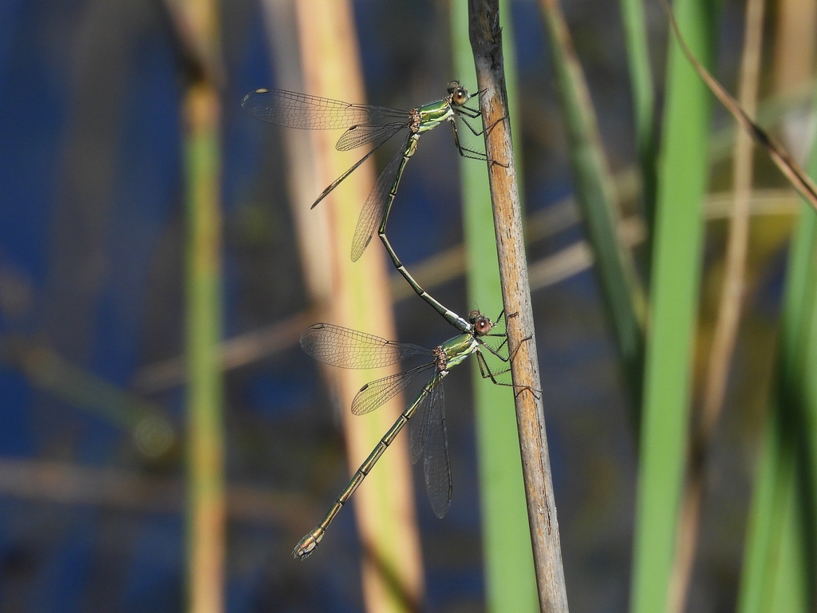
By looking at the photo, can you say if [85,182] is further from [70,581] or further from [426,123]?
[426,123]

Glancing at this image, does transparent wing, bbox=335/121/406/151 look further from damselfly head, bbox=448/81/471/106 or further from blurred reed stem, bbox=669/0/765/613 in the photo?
blurred reed stem, bbox=669/0/765/613

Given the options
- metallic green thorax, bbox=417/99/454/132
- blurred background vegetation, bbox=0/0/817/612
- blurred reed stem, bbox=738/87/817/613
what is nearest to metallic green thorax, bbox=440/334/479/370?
blurred background vegetation, bbox=0/0/817/612

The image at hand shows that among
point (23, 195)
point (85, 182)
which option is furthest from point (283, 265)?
point (23, 195)

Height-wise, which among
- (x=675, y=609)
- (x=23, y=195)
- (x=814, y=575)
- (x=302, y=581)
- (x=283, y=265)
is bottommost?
(x=814, y=575)

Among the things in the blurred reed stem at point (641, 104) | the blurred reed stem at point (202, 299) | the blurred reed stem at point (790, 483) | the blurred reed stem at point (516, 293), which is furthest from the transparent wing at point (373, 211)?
the blurred reed stem at point (790, 483)

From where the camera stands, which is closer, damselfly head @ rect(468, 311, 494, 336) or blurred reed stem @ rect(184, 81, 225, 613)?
damselfly head @ rect(468, 311, 494, 336)

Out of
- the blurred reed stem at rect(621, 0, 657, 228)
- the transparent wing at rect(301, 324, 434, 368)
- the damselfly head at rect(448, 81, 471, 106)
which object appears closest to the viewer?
the blurred reed stem at rect(621, 0, 657, 228)

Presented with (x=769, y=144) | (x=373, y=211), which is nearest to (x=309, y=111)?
(x=373, y=211)
